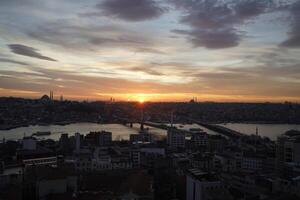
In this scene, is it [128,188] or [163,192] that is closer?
[128,188]

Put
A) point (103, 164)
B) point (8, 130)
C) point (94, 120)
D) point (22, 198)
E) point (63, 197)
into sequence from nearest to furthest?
point (63, 197) → point (22, 198) → point (103, 164) → point (8, 130) → point (94, 120)

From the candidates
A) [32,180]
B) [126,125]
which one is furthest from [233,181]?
[126,125]

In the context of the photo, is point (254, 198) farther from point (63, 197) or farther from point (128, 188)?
point (63, 197)

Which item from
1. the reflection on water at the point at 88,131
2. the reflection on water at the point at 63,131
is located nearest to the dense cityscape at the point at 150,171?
the reflection on water at the point at 63,131

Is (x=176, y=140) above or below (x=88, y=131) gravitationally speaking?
above

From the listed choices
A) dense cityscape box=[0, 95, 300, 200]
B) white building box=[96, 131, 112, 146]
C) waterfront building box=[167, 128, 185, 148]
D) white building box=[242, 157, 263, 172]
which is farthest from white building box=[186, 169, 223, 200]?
white building box=[96, 131, 112, 146]

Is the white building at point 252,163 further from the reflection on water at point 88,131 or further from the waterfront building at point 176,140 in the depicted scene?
the reflection on water at point 88,131

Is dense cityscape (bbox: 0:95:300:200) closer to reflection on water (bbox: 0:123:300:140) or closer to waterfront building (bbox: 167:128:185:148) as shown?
waterfront building (bbox: 167:128:185:148)

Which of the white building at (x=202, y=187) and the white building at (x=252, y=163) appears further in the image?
the white building at (x=252, y=163)

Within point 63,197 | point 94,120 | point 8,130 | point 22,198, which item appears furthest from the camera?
point 94,120

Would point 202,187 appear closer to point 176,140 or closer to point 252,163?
point 252,163

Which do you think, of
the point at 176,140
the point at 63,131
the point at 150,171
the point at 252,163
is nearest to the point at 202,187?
the point at 150,171
